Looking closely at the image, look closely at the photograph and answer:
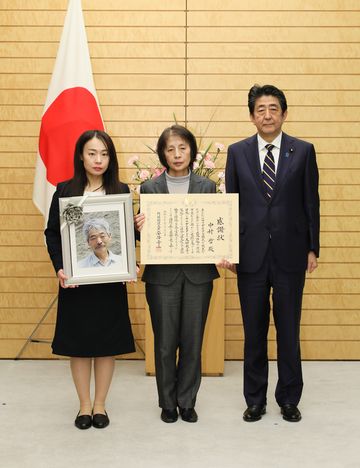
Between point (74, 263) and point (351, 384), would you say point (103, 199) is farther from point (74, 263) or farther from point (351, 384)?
Answer: point (351, 384)

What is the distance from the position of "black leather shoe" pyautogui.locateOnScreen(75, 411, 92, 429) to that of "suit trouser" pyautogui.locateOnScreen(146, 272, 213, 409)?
13.0 inches

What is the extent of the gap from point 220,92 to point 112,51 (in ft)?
2.33

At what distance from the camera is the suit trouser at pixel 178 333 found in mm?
2912

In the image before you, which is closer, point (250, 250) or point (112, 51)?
point (250, 250)

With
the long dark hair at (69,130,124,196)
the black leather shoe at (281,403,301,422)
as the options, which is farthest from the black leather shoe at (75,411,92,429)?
the long dark hair at (69,130,124,196)

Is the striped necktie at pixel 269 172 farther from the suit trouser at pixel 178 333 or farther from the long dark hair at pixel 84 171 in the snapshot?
the long dark hair at pixel 84 171

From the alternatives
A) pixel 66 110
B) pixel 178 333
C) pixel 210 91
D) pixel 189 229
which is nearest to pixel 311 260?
pixel 189 229

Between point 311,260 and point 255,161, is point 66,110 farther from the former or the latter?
point 311,260

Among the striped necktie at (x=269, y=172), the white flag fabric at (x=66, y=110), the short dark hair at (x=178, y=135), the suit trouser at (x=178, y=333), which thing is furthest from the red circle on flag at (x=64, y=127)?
the striped necktie at (x=269, y=172)

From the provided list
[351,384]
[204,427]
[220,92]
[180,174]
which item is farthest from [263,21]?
[204,427]

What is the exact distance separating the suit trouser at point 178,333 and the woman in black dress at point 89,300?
15 cm

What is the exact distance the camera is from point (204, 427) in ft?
9.57

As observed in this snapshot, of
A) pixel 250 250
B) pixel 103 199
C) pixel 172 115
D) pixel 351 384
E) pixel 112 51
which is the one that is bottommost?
pixel 351 384

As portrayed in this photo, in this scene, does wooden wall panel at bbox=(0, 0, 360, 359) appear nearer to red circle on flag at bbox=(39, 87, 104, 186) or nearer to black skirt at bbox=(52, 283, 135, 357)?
red circle on flag at bbox=(39, 87, 104, 186)
